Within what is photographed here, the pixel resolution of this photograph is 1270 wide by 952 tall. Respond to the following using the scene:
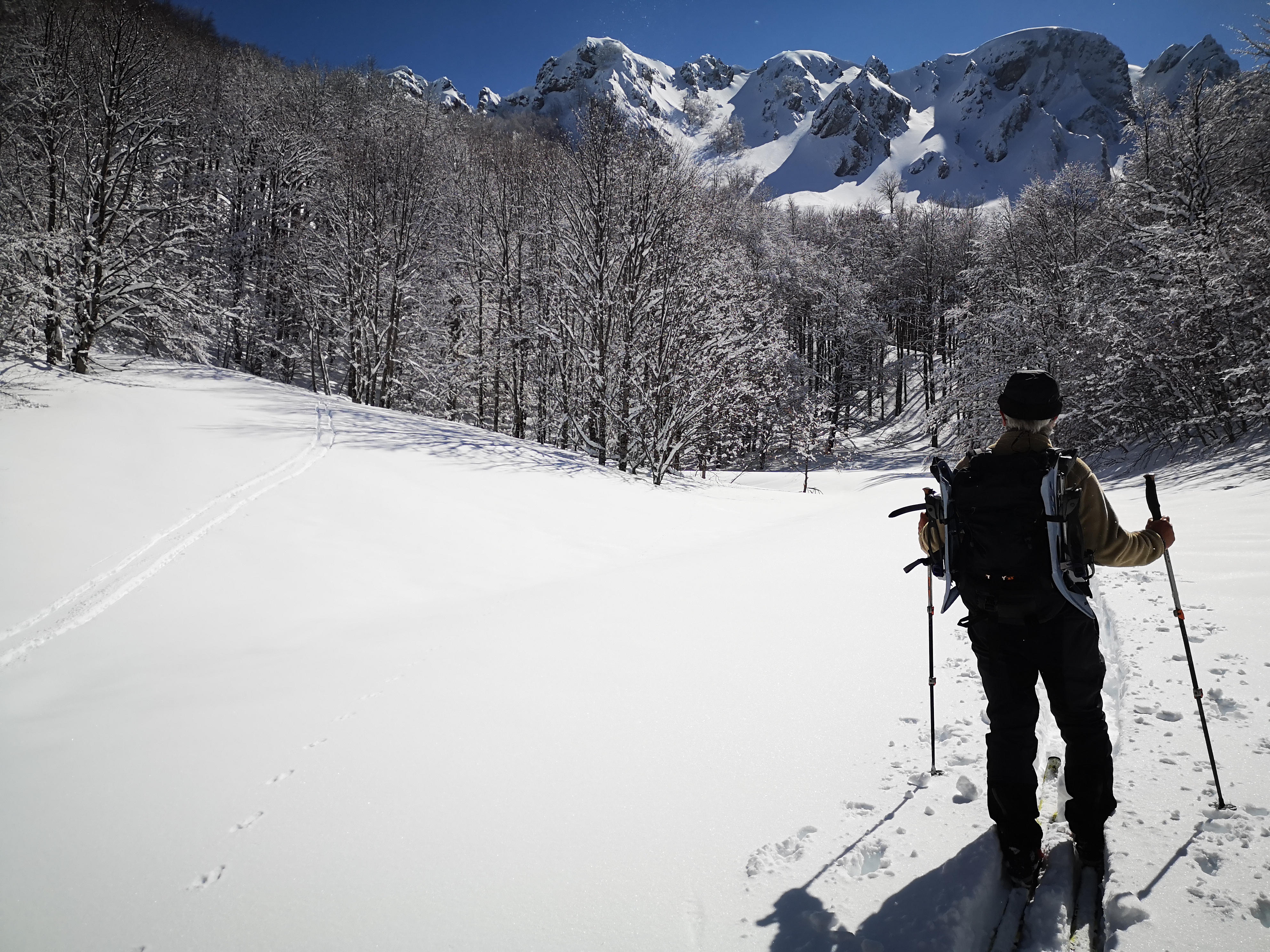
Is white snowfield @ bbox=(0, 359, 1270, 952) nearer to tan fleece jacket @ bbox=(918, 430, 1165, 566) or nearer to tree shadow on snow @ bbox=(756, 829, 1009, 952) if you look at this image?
tree shadow on snow @ bbox=(756, 829, 1009, 952)

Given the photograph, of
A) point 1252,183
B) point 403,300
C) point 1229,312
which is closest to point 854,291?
point 1252,183

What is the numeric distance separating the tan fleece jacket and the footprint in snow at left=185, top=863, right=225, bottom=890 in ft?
10.2

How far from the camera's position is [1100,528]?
2.24 metres

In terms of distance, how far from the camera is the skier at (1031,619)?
7.13 feet

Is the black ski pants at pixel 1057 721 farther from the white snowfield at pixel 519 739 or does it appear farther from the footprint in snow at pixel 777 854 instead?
the footprint in snow at pixel 777 854

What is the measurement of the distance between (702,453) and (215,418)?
14.8 meters

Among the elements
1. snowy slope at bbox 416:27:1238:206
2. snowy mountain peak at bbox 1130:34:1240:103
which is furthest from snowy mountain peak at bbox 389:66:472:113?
snowy mountain peak at bbox 1130:34:1240:103

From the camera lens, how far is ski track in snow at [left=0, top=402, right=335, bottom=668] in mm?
4270

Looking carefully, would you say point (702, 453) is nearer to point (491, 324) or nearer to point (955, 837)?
point (491, 324)

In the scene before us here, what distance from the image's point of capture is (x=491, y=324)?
22.9 meters

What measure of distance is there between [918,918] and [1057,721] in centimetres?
93

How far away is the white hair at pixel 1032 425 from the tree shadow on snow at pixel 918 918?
1.72 m

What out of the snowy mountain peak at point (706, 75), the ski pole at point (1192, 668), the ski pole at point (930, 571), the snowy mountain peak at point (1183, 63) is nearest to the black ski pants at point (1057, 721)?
the ski pole at point (930, 571)

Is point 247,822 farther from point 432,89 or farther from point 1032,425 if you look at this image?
point 432,89
